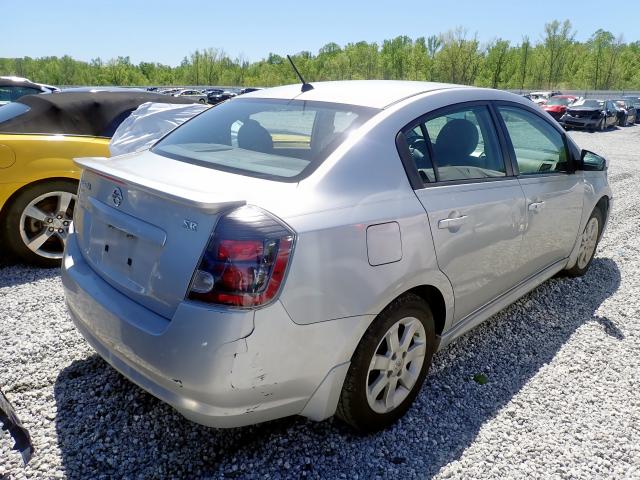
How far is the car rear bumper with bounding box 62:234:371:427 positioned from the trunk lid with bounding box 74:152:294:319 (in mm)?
97

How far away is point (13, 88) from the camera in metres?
11.9

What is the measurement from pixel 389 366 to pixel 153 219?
4.10 feet

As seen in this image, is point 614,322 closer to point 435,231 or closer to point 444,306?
point 444,306

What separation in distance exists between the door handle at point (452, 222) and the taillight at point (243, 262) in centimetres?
92

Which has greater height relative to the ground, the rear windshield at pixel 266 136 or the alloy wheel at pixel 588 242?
the rear windshield at pixel 266 136

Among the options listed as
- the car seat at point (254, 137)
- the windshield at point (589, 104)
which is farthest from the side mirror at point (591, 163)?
the windshield at point (589, 104)

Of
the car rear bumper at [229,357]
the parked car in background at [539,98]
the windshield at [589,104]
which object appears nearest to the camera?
the car rear bumper at [229,357]

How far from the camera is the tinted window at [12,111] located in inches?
180

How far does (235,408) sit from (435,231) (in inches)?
47.4

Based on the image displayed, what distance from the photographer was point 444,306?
260 centimetres

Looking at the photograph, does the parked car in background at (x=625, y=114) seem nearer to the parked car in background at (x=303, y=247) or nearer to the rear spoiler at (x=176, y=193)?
the parked car in background at (x=303, y=247)

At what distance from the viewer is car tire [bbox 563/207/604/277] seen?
436cm

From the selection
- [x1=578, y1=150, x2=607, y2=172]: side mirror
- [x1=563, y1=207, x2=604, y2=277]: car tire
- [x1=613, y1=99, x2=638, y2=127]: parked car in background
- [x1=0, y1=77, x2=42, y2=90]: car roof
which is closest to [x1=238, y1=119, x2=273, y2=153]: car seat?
[x1=578, y1=150, x2=607, y2=172]: side mirror

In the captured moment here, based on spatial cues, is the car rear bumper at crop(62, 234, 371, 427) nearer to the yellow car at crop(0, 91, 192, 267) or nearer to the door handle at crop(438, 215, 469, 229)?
the door handle at crop(438, 215, 469, 229)
